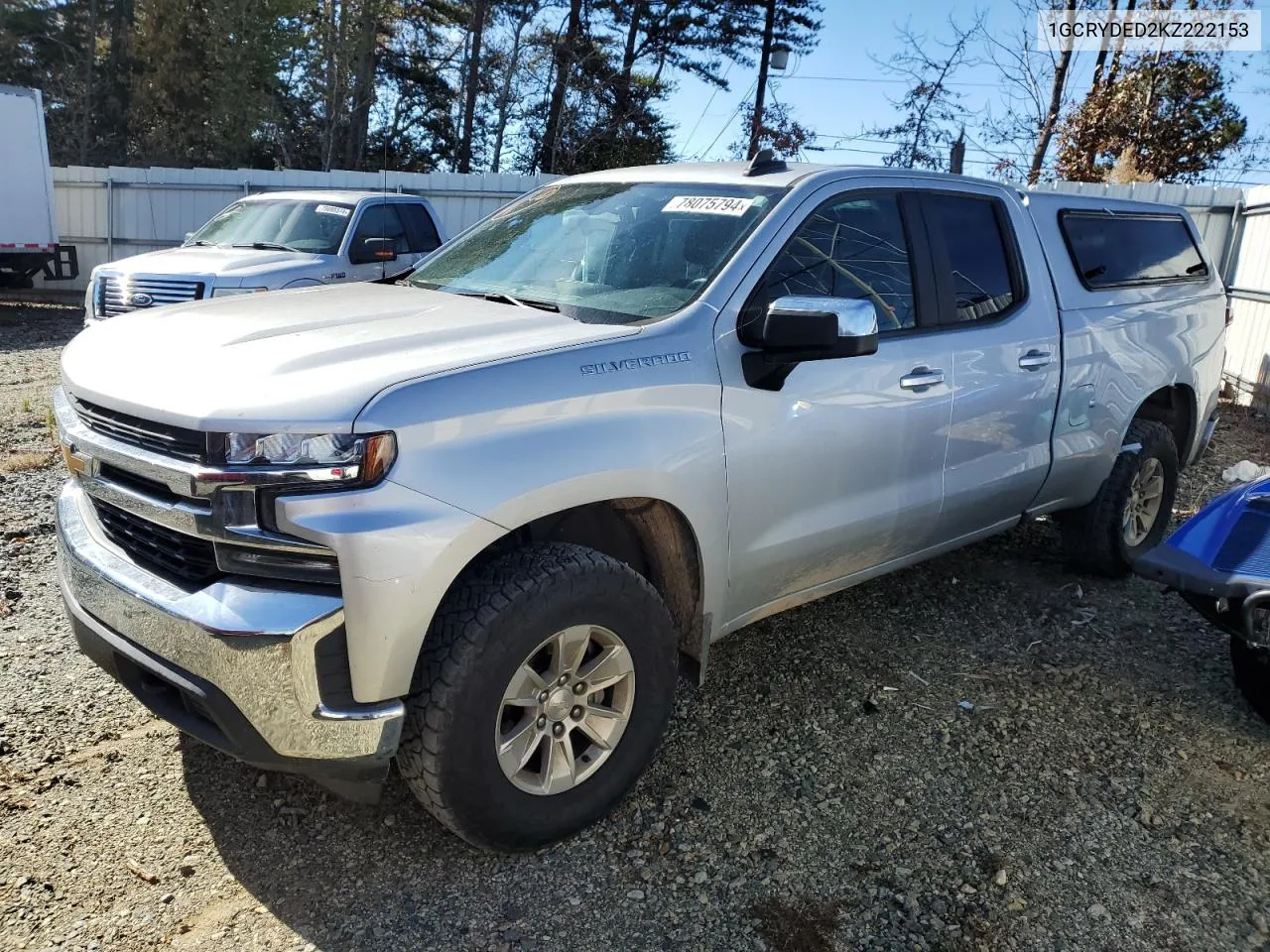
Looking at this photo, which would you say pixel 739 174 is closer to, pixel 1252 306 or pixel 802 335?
pixel 802 335

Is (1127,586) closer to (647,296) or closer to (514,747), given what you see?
(647,296)

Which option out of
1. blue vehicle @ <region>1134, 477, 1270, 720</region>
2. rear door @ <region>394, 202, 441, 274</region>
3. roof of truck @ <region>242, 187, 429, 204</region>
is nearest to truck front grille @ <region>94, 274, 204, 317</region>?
roof of truck @ <region>242, 187, 429, 204</region>

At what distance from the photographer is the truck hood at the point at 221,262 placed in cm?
848

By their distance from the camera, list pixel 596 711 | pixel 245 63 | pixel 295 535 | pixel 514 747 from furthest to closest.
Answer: pixel 245 63 < pixel 596 711 < pixel 514 747 < pixel 295 535

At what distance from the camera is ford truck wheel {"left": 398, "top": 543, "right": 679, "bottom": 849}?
2379 mm

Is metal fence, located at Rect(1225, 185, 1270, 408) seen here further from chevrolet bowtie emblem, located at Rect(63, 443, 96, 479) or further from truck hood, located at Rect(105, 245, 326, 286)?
chevrolet bowtie emblem, located at Rect(63, 443, 96, 479)

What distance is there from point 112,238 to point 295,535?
58.4ft

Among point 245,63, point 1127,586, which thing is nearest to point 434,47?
point 245,63

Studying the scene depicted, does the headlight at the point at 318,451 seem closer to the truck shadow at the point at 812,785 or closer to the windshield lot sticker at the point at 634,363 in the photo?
the windshield lot sticker at the point at 634,363

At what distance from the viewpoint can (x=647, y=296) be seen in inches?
121

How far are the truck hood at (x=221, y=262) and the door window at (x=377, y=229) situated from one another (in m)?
0.38

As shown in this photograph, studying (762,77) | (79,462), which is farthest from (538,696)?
(762,77)

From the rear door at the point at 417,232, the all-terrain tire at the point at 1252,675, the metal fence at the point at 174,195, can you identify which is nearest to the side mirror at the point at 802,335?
the all-terrain tire at the point at 1252,675

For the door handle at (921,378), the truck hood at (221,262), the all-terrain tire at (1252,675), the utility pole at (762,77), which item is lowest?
the all-terrain tire at (1252,675)
